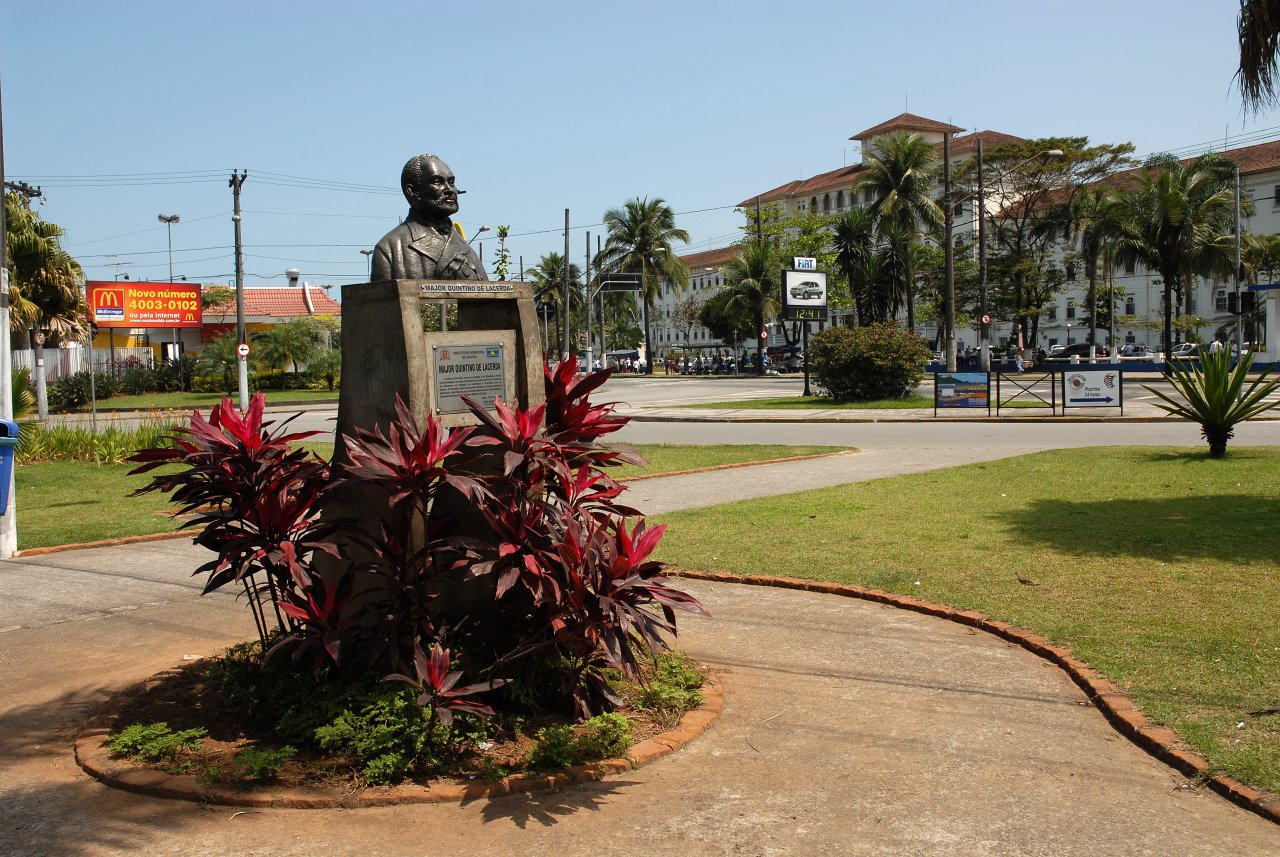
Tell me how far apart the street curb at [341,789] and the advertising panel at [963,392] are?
2299 cm

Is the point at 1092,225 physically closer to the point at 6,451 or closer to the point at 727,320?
the point at 727,320

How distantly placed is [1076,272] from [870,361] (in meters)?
57.5

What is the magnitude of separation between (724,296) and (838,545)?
72.8 m

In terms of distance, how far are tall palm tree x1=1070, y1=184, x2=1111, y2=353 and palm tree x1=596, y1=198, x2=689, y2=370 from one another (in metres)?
26.8

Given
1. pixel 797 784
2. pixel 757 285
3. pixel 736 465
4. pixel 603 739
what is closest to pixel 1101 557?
pixel 797 784

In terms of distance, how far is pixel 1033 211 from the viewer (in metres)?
73.6

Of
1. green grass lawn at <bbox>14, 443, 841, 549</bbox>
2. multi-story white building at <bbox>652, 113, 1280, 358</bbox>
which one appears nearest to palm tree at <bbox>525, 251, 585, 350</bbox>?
multi-story white building at <bbox>652, 113, 1280, 358</bbox>

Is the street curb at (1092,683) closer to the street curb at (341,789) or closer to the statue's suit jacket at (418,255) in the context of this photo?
the street curb at (341,789)

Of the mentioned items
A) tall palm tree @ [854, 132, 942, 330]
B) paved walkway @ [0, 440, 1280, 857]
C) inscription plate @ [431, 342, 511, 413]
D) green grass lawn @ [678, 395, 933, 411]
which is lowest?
paved walkway @ [0, 440, 1280, 857]

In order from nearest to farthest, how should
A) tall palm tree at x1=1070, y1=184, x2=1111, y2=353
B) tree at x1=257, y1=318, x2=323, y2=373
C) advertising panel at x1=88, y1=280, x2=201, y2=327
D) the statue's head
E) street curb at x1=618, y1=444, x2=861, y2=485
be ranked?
the statue's head → street curb at x1=618, y1=444, x2=861, y2=485 → advertising panel at x1=88, y1=280, x2=201, y2=327 → tree at x1=257, y1=318, x2=323, y2=373 → tall palm tree at x1=1070, y1=184, x2=1111, y2=353

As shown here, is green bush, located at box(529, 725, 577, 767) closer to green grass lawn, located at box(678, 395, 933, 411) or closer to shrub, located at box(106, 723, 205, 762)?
shrub, located at box(106, 723, 205, 762)

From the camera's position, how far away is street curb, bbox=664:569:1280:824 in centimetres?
420

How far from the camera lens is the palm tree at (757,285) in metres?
76.0

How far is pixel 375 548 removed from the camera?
4.96m
